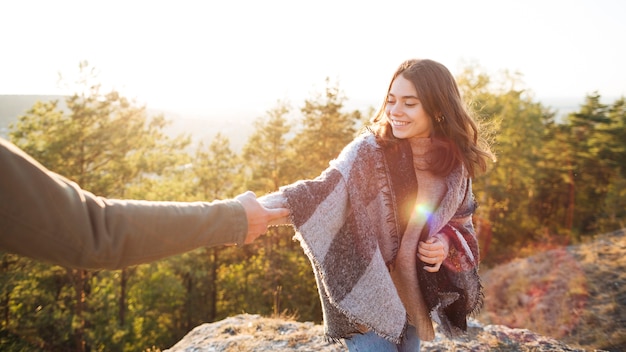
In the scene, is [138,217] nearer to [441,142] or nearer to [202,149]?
[441,142]

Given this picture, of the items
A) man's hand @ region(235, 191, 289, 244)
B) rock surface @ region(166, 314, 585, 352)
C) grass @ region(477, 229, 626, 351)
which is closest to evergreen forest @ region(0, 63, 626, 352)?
grass @ region(477, 229, 626, 351)

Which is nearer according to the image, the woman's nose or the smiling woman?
the smiling woman

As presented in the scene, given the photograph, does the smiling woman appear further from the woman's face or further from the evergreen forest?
the evergreen forest

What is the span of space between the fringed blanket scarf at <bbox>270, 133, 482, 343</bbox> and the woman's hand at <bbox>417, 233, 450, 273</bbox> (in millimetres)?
64

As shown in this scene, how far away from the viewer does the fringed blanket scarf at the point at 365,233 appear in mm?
2125

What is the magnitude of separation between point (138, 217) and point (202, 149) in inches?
818

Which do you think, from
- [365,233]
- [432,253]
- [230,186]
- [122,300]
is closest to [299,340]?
[432,253]

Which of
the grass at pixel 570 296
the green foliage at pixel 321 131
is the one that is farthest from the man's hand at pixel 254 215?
the green foliage at pixel 321 131

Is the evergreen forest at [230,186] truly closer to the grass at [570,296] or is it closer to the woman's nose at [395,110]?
the grass at [570,296]

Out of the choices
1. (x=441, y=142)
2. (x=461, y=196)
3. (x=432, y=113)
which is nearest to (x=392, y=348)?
(x=461, y=196)

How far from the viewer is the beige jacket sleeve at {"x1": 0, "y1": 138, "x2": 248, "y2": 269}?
1.06 metres

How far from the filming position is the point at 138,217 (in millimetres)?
1346

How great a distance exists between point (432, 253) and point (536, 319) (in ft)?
29.4

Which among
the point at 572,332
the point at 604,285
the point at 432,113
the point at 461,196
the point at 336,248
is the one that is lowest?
the point at 572,332
